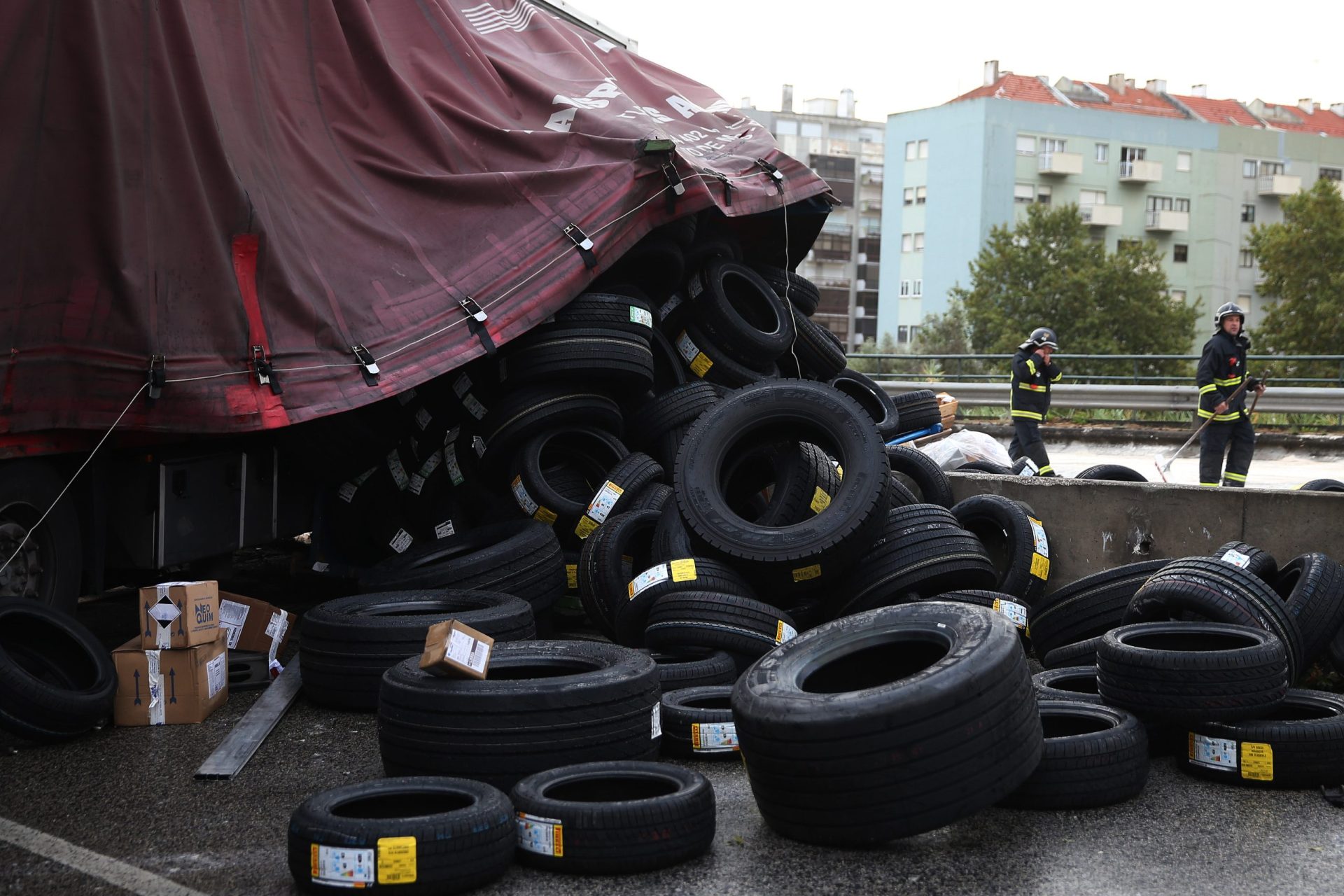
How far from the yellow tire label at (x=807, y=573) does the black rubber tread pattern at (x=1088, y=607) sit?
4.18ft

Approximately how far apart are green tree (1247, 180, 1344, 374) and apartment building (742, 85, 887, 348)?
1969 inches

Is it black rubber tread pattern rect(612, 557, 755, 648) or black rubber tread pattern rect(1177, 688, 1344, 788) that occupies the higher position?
black rubber tread pattern rect(612, 557, 755, 648)

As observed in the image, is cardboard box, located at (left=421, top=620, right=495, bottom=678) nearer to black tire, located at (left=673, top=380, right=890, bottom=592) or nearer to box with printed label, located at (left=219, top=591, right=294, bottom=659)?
black tire, located at (left=673, top=380, right=890, bottom=592)

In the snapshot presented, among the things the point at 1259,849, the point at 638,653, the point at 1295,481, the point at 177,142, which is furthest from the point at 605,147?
the point at 1295,481

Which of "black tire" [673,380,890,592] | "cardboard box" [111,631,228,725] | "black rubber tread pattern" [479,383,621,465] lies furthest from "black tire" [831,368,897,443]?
"cardboard box" [111,631,228,725]

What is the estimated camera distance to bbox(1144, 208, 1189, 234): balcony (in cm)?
7312

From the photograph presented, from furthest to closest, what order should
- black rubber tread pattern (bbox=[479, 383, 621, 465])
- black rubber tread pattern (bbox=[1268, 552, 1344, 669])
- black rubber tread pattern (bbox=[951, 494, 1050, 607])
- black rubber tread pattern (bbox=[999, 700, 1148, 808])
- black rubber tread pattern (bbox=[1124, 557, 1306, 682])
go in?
1. black rubber tread pattern (bbox=[479, 383, 621, 465])
2. black rubber tread pattern (bbox=[951, 494, 1050, 607])
3. black rubber tread pattern (bbox=[1268, 552, 1344, 669])
4. black rubber tread pattern (bbox=[1124, 557, 1306, 682])
5. black rubber tread pattern (bbox=[999, 700, 1148, 808])

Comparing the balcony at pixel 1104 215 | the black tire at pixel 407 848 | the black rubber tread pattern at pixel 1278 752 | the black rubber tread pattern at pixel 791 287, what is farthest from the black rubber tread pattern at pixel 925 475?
the balcony at pixel 1104 215

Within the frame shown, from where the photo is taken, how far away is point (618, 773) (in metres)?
4.33

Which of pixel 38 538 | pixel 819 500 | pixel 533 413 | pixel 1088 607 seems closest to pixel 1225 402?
pixel 1088 607

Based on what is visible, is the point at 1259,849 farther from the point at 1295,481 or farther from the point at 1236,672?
the point at 1295,481

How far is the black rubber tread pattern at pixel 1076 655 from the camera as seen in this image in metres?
6.04

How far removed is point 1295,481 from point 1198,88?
7683cm

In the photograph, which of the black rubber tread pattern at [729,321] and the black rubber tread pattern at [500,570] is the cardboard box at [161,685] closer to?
the black rubber tread pattern at [500,570]
